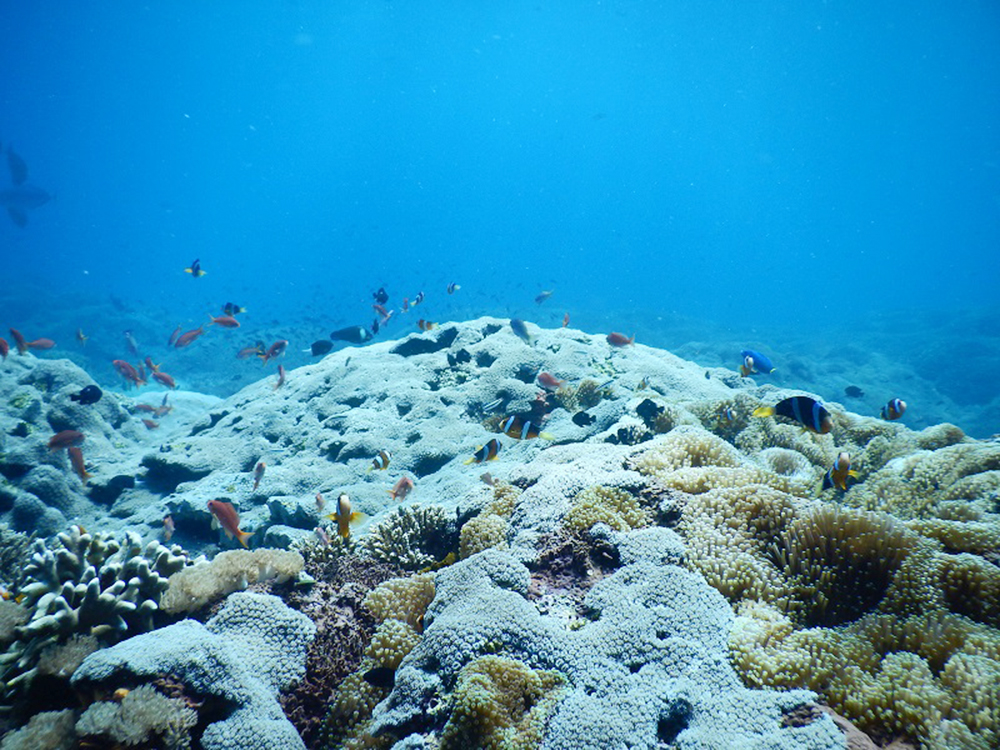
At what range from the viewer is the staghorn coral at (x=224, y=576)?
3168 millimetres

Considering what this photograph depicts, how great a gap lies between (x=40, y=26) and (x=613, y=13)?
8154cm

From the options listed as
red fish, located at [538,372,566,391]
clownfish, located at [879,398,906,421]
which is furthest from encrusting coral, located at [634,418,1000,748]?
red fish, located at [538,372,566,391]

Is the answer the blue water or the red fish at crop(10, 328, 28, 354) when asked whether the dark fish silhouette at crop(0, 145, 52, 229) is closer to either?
the blue water

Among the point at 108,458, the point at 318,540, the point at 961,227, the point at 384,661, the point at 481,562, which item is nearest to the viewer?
the point at 384,661

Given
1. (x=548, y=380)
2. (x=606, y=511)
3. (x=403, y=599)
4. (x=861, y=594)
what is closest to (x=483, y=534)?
(x=403, y=599)

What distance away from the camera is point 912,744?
1.68 m

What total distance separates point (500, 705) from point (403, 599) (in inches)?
50.3

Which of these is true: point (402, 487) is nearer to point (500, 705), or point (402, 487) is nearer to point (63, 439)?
point (500, 705)

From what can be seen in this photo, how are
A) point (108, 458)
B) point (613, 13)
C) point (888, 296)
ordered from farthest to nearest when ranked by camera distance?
1. point (613, 13)
2. point (888, 296)
3. point (108, 458)

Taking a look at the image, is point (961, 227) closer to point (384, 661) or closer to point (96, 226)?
point (384, 661)

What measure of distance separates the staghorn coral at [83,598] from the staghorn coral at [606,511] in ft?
9.66

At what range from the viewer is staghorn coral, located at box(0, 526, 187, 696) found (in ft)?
8.97

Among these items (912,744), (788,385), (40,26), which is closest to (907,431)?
(912,744)

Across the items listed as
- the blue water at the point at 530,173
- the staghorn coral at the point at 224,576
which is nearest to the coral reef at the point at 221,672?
the staghorn coral at the point at 224,576
